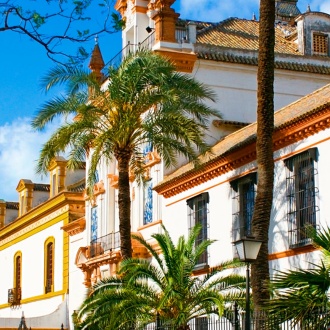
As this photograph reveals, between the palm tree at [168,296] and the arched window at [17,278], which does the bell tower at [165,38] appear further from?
the arched window at [17,278]

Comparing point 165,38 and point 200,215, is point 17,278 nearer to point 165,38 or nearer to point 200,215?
point 165,38

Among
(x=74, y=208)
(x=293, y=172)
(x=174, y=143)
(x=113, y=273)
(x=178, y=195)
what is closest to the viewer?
(x=293, y=172)

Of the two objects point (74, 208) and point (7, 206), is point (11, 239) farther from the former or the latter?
point (74, 208)

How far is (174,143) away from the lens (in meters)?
26.0

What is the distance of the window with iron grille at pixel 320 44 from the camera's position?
34.7 metres

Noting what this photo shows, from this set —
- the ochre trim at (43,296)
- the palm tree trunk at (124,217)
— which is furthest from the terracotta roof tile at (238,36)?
the ochre trim at (43,296)

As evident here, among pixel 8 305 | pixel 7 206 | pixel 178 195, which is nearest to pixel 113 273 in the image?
pixel 178 195

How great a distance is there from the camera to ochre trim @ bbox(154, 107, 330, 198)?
21547mm

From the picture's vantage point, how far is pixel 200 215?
27.7 metres

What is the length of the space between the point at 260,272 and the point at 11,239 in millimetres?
35849

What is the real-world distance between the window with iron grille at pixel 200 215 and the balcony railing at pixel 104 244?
5.31 meters

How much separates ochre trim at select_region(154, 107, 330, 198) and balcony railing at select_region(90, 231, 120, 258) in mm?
3874

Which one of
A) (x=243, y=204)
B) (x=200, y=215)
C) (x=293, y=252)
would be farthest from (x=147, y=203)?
(x=293, y=252)

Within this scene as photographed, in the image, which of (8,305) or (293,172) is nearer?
(293,172)
